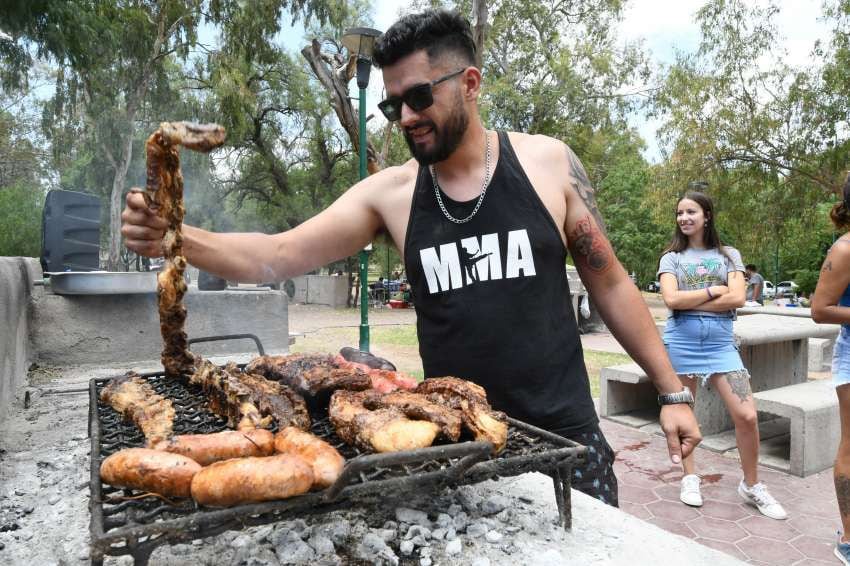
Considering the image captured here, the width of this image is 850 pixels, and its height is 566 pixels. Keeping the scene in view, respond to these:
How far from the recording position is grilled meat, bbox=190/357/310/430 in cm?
175

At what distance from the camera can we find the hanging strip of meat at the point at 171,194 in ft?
5.65

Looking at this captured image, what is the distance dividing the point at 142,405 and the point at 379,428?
0.94 meters

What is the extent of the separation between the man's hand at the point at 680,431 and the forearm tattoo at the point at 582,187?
0.80m

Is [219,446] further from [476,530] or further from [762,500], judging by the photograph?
[762,500]

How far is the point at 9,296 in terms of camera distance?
10.3 feet

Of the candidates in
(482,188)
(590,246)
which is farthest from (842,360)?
(482,188)

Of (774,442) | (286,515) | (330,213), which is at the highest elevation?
(330,213)

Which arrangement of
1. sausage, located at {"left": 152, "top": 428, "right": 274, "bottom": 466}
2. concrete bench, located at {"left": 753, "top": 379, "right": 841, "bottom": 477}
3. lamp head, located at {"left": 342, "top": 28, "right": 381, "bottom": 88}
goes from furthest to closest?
lamp head, located at {"left": 342, "top": 28, "right": 381, "bottom": 88}, concrete bench, located at {"left": 753, "top": 379, "right": 841, "bottom": 477}, sausage, located at {"left": 152, "top": 428, "right": 274, "bottom": 466}

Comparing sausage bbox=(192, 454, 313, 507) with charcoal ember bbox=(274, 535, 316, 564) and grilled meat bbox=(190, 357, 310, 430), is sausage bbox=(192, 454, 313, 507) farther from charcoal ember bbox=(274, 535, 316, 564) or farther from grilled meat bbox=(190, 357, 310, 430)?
grilled meat bbox=(190, 357, 310, 430)

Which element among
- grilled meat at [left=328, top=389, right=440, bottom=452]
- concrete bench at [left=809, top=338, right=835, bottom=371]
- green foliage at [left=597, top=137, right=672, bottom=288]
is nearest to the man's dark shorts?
grilled meat at [left=328, top=389, right=440, bottom=452]

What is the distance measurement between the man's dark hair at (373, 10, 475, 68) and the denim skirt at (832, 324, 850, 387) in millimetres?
3019

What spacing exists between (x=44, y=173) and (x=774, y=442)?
111ft

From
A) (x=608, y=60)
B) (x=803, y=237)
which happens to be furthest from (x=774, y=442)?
(x=608, y=60)

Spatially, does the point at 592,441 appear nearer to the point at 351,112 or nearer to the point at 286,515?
the point at 286,515
